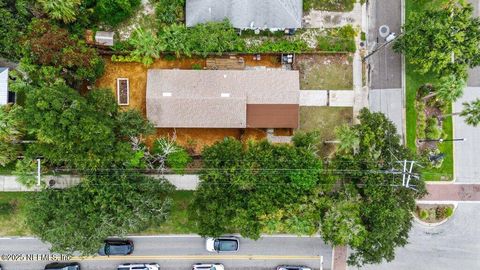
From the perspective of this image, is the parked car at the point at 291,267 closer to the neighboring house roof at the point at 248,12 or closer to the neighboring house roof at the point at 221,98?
the neighboring house roof at the point at 221,98

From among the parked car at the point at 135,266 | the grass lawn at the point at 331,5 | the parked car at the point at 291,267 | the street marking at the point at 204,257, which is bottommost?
the parked car at the point at 291,267

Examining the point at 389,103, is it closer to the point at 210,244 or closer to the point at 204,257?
the point at 210,244

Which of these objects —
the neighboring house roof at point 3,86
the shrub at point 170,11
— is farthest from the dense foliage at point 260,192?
the neighboring house roof at point 3,86

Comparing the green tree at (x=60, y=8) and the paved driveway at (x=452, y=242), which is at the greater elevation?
the green tree at (x=60, y=8)

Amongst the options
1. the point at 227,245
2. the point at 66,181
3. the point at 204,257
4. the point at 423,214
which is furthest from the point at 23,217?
the point at 423,214

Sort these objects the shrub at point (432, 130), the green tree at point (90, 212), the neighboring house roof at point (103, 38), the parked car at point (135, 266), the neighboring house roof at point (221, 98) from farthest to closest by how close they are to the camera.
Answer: the shrub at point (432, 130)
the parked car at point (135, 266)
the neighboring house roof at point (103, 38)
the neighboring house roof at point (221, 98)
the green tree at point (90, 212)

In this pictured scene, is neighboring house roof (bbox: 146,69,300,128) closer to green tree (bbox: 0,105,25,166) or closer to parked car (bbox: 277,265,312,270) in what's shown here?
green tree (bbox: 0,105,25,166)

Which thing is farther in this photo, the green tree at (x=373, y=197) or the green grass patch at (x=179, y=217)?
the green grass patch at (x=179, y=217)

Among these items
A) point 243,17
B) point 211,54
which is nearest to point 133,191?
point 211,54

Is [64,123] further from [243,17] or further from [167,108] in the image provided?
[243,17]
